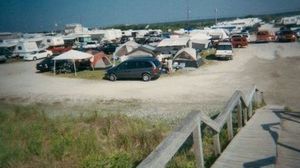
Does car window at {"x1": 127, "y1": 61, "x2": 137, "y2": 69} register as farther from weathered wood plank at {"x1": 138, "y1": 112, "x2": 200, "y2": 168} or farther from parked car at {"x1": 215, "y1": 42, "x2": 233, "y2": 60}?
weathered wood plank at {"x1": 138, "y1": 112, "x2": 200, "y2": 168}

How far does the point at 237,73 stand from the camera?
23609 mm

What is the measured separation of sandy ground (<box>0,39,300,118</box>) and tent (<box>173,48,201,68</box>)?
857 mm

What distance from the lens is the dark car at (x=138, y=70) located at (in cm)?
2289

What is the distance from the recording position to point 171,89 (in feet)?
63.9

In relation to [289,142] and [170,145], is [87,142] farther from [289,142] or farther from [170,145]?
[289,142]

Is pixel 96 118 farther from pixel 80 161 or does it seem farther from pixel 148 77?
pixel 148 77

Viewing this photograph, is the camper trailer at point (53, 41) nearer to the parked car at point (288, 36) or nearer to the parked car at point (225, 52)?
the parked car at point (225, 52)

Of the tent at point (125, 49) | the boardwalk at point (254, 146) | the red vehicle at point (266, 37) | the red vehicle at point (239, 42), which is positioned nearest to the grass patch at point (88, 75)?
the tent at point (125, 49)

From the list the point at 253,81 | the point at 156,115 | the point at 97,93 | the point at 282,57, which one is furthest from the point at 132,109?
the point at 282,57

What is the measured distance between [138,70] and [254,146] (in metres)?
16.9

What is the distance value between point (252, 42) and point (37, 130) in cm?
4239

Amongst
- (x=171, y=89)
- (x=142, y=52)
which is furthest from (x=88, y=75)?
(x=171, y=89)

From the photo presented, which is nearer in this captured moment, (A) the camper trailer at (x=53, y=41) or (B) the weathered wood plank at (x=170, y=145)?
(B) the weathered wood plank at (x=170, y=145)

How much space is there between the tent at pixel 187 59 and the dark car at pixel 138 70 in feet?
15.7
